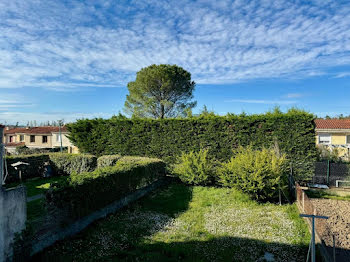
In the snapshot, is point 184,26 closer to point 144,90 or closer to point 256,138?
point 256,138

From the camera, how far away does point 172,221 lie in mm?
6914

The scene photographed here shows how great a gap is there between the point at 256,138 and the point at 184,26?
690cm

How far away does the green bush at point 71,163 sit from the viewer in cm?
1393

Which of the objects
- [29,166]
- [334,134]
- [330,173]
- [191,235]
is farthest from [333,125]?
[29,166]

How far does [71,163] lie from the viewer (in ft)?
46.5

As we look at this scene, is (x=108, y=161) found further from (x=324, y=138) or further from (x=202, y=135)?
(x=324, y=138)

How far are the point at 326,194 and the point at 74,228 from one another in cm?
1086

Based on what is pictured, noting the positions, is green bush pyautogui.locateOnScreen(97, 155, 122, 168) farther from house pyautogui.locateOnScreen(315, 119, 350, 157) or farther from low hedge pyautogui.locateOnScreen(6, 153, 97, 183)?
house pyautogui.locateOnScreen(315, 119, 350, 157)

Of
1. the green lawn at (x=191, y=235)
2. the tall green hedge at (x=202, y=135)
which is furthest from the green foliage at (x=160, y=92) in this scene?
the green lawn at (x=191, y=235)

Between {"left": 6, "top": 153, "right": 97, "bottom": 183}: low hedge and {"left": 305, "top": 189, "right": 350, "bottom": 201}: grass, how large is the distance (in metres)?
12.0

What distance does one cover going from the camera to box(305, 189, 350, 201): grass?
10078 millimetres

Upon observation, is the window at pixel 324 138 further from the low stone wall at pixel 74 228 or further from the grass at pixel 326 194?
the low stone wall at pixel 74 228

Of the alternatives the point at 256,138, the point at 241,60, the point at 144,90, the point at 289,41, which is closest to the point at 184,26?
the point at 241,60

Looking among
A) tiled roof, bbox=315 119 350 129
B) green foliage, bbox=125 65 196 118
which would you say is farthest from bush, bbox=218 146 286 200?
tiled roof, bbox=315 119 350 129
